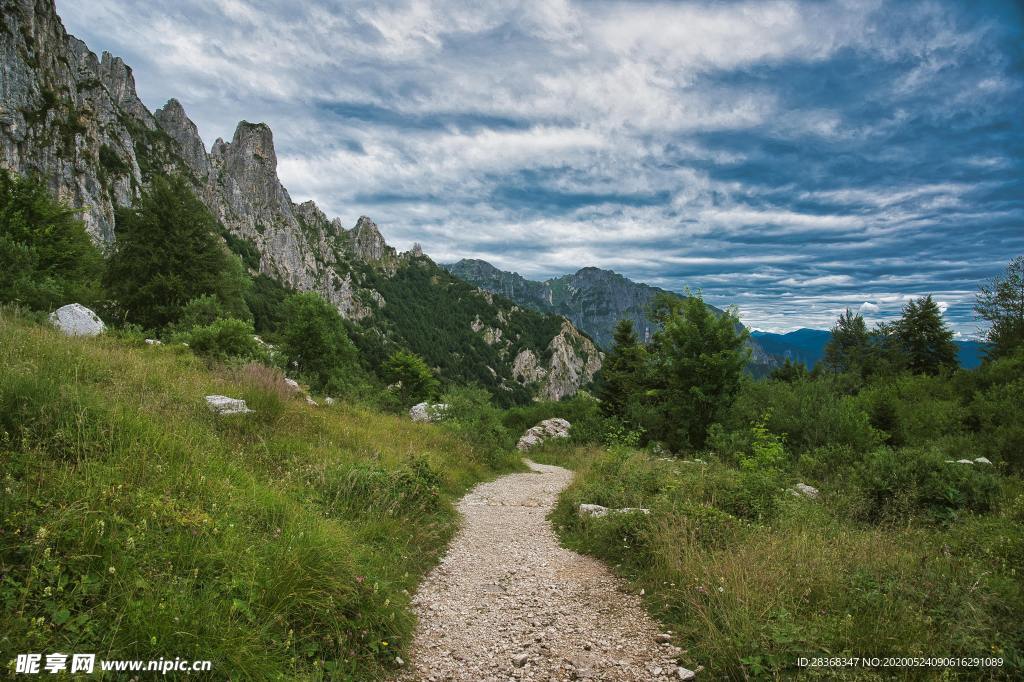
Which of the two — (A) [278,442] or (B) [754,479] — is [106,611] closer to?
(A) [278,442]

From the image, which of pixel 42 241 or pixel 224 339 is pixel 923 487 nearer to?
pixel 224 339

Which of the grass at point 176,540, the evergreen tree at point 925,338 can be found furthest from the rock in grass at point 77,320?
the evergreen tree at point 925,338

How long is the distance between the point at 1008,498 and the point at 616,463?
783 cm

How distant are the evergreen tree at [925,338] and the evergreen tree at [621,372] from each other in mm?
28063

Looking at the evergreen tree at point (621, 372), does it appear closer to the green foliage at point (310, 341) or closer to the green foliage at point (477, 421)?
the green foliage at point (477, 421)

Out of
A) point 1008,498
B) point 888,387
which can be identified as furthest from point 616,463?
point 888,387

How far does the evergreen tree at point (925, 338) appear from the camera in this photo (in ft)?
139

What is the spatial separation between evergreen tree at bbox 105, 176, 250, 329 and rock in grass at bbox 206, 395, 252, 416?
1623 centimetres

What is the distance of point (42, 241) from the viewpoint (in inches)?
973

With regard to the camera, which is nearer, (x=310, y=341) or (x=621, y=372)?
(x=310, y=341)

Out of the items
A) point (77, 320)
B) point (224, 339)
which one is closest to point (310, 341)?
point (224, 339)

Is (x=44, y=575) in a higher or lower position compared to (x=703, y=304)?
lower

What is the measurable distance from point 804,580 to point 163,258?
27.7 m

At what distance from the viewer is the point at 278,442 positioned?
8.26 meters
